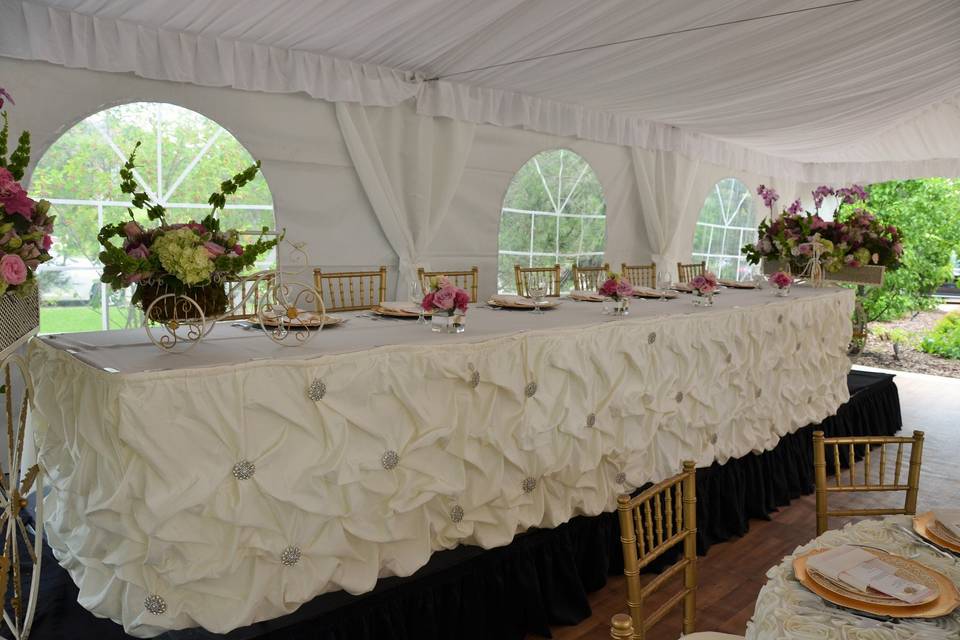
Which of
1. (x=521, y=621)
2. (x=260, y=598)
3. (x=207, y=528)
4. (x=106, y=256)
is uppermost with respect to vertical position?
(x=106, y=256)

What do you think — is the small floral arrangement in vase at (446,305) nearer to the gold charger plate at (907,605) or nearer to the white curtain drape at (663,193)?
the gold charger plate at (907,605)

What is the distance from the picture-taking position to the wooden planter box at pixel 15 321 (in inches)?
58.2

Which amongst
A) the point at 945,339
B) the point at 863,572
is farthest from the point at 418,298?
the point at 945,339

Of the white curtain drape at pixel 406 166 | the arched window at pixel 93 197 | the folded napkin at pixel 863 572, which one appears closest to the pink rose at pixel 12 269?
the folded napkin at pixel 863 572

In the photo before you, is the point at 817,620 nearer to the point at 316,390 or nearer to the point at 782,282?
the point at 316,390

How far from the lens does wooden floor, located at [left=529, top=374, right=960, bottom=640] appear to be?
8.04ft

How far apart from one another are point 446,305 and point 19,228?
111 cm

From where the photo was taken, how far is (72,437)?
167cm

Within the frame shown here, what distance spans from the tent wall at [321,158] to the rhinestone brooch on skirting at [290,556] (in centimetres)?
263

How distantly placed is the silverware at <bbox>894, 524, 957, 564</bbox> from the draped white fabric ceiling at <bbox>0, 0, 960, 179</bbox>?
8.07 feet

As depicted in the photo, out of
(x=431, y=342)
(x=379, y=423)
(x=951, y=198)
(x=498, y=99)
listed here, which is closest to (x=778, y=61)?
(x=498, y=99)

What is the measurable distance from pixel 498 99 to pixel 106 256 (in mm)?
3834

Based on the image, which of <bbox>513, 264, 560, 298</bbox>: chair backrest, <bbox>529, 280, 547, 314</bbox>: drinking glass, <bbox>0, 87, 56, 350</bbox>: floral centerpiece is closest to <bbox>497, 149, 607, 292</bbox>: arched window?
<bbox>513, 264, 560, 298</bbox>: chair backrest

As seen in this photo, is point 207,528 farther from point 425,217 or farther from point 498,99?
point 498,99
